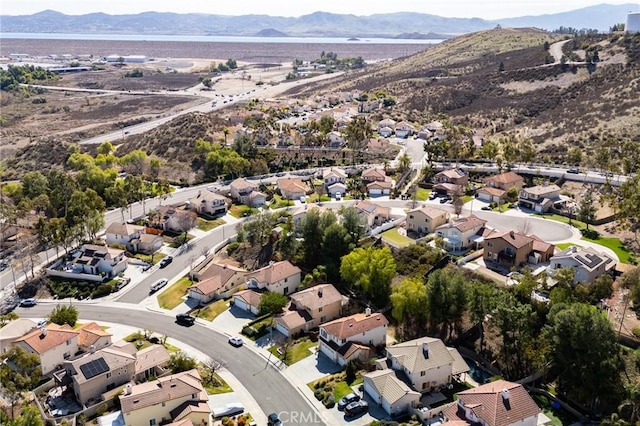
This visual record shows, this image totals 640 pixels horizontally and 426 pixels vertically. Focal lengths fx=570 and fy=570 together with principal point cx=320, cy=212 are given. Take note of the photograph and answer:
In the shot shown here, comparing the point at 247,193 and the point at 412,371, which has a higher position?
the point at 247,193

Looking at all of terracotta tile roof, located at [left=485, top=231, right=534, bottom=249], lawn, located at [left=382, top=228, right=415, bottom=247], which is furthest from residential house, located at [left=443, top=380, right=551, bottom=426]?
lawn, located at [left=382, top=228, right=415, bottom=247]

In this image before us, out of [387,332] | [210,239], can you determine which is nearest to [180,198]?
[210,239]

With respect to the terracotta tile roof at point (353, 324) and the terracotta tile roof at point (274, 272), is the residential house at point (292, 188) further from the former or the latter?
the terracotta tile roof at point (353, 324)

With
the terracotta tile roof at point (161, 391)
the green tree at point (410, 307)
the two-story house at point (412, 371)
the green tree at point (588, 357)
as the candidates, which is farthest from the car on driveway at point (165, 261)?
the green tree at point (588, 357)

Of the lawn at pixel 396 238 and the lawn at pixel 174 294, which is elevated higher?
the lawn at pixel 396 238

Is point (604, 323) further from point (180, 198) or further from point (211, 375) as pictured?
point (180, 198)

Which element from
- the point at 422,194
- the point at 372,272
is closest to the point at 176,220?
the point at 372,272

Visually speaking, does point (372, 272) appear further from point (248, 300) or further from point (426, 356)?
point (248, 300)
